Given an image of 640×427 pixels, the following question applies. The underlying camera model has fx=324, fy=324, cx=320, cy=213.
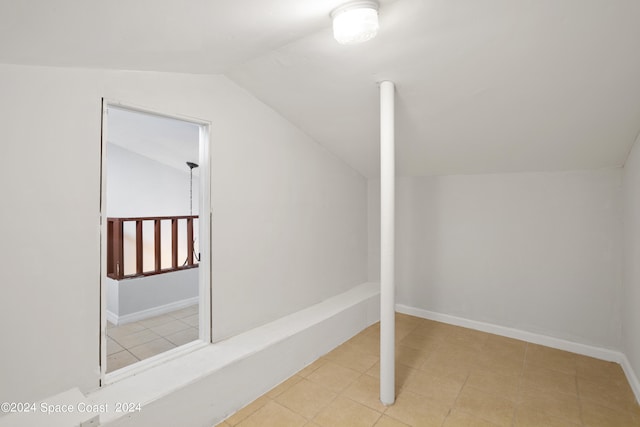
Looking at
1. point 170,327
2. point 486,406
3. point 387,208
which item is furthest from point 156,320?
point 486,406

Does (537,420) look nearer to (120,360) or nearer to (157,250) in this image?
(120,360)

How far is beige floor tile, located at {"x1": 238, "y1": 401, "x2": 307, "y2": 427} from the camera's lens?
1.91 metres

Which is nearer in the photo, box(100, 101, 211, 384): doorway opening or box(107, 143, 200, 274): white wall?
box(100, 101, 211, 384): doorway opening

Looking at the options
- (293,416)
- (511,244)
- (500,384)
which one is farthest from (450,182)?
(293,416)

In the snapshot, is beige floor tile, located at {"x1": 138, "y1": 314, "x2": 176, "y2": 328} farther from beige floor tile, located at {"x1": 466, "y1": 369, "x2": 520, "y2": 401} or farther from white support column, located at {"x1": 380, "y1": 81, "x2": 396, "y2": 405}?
beige floor tile, located at {"x1": 466, "y1": 369, "x2": 520, "y2": 401}

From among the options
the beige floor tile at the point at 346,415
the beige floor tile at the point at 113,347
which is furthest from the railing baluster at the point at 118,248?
→ the beige floor tile at the point at 346,415

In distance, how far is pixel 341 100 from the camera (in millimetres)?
2436

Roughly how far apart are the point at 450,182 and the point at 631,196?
4.60 feet

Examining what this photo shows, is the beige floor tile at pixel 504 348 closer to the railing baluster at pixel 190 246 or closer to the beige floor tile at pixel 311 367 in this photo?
the beige floor tile at pixel 311 367

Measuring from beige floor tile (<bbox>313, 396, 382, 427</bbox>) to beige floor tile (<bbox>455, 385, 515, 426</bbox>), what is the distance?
579 millimetres

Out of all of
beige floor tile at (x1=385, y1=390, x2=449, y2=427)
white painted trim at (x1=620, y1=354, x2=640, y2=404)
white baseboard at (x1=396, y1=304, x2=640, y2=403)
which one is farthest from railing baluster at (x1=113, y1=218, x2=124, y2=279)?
white painted trim at (x1=620, y1=354, x2=640, y2=404)

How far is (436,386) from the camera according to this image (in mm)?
2307

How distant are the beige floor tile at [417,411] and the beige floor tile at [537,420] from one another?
415 mm

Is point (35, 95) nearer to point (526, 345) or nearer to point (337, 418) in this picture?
point (337, 418)
